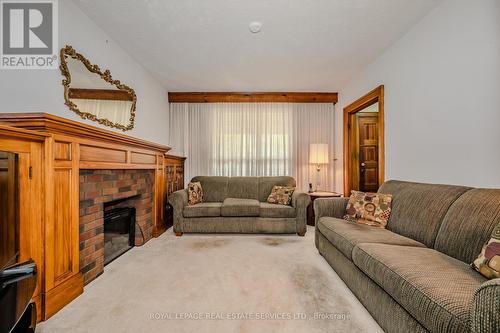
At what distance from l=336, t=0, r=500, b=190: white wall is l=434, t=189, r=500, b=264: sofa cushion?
0.33 meters

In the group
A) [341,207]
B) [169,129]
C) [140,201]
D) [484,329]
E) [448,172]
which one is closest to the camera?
[484,329]

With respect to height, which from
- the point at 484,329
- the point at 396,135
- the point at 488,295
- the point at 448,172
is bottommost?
the point at 484,329

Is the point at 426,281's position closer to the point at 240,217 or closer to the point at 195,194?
the point at 240,217

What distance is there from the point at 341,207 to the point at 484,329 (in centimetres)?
196

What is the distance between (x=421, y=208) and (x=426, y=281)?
1.06 m

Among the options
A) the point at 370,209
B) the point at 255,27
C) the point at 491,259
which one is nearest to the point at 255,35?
the point at 255,27

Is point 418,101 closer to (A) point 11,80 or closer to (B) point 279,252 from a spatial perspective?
(B) point 279,252

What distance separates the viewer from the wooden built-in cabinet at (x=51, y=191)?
4.99 ft

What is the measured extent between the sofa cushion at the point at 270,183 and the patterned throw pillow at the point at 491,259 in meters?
3.09

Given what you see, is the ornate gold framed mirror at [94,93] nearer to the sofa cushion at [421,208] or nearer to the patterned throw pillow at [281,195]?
the patterned throw pillow at [281,195]

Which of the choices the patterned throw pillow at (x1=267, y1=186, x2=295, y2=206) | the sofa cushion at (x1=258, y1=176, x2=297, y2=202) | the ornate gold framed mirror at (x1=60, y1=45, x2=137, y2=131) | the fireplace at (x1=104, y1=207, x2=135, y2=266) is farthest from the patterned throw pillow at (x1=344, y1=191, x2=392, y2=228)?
the ornate gold framed mirror at (x1=60, y1=45, x2=137, y2=131)

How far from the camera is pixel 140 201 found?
3.22 m

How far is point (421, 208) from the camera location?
80.1 inches

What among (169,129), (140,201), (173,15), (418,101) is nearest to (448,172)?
(418,101)
